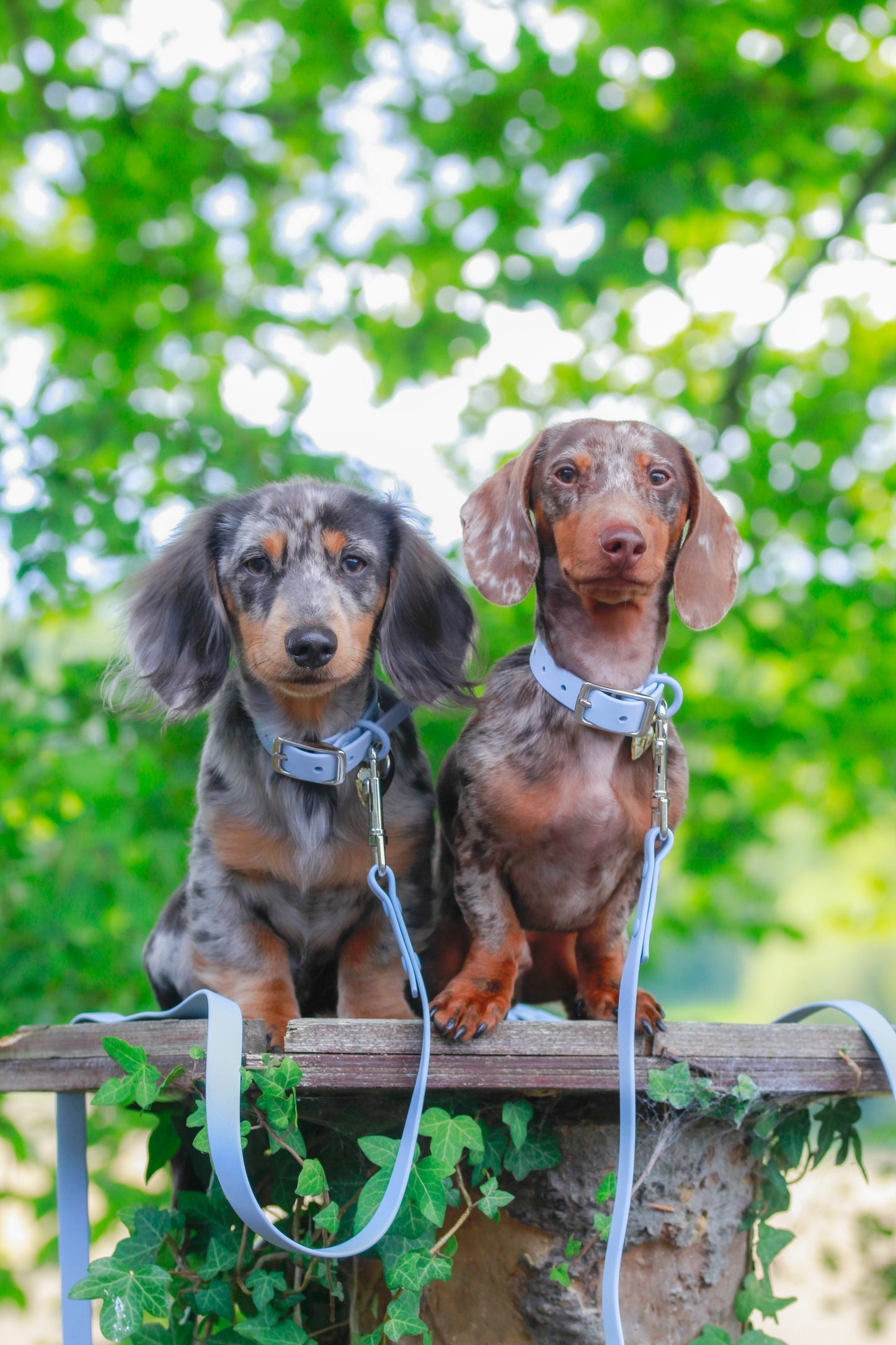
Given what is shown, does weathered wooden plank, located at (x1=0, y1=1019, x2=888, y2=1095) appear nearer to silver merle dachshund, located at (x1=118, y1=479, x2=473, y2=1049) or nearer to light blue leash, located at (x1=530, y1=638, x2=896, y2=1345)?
light blue leash, located at (x1=530, y1=638, x2=896, y2=1345)

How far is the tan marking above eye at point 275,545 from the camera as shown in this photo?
7.24 feet

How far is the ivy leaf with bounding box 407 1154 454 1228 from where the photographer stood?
1.67 m

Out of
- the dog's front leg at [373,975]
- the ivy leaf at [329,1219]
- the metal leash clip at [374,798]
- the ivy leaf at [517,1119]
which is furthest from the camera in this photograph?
the dog's front leg at [373,975]

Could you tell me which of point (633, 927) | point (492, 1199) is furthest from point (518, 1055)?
point (633, 927)

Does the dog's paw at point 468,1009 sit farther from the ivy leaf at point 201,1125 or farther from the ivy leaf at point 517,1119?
the ivy leaf at point 201,1125

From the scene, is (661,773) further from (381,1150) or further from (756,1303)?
(756,1303)

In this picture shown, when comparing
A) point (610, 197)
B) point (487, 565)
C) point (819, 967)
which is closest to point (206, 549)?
point (487, 565)

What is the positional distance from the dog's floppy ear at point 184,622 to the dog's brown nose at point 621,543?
0.83m

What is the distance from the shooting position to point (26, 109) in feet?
17.9

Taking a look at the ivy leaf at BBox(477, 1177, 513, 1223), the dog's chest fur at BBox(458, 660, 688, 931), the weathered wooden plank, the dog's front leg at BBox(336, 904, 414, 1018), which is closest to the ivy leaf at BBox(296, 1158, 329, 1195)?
the weathered wooden plank

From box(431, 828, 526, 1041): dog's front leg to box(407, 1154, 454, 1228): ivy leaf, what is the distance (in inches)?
9.1

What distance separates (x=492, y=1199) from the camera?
1.72 metres

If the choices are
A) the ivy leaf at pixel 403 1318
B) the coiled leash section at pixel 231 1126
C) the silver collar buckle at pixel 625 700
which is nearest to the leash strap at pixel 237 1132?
the coiled leash section at pixel 231 1126

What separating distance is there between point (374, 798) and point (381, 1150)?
0.56m
